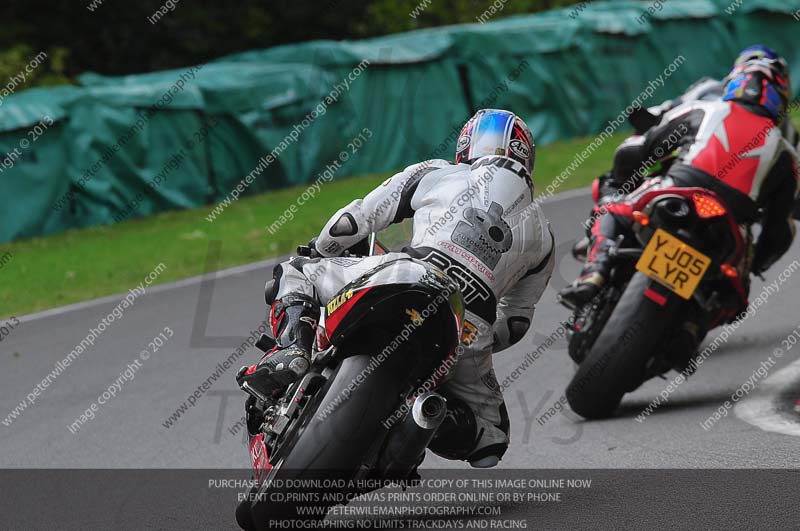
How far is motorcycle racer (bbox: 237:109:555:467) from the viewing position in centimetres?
507

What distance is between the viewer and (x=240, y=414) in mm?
7637

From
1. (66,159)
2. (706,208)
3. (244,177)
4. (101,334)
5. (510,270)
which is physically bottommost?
(244,177)

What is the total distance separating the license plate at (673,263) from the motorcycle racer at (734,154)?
358mm

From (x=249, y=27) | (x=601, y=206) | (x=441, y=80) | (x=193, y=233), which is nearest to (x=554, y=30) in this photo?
(x=441, y=80)

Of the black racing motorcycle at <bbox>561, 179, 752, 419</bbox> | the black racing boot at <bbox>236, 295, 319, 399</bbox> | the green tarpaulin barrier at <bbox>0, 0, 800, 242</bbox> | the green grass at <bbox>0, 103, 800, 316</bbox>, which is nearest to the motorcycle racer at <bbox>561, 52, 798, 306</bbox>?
the black racing motorcycle at <bbox>561, 179, 752, 419</bbox>

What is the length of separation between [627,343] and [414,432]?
2.19m

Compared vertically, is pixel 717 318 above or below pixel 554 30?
above

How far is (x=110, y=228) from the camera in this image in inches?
666

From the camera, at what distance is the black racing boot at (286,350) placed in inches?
187

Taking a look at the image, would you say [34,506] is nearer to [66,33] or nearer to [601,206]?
[601,206]

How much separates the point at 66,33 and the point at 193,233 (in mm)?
15268

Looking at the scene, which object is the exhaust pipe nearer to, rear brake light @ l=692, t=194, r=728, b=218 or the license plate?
the license plate

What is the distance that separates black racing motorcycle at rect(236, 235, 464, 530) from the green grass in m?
7.53

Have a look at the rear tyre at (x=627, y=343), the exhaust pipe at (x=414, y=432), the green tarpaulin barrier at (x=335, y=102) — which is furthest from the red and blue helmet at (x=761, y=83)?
the green tarpaulin barrier at (x=335, y=102)
